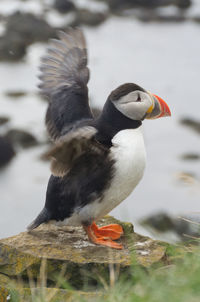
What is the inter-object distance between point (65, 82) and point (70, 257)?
169 centimetres

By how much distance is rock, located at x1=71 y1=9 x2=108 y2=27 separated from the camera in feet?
72.9

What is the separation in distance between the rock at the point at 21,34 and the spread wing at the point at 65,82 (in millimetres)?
12489

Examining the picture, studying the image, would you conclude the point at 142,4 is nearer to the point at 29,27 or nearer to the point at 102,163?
the point at 29,27

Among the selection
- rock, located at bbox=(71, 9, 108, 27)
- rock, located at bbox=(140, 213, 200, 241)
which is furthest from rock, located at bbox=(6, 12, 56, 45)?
rock, located at bbox=(140, 213, 200, 241)

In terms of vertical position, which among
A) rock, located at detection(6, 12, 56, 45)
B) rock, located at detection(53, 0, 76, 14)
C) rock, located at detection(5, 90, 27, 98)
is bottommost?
rock, located at detection(5, 90, 27, 98)

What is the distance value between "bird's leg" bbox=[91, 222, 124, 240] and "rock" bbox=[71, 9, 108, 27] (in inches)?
667

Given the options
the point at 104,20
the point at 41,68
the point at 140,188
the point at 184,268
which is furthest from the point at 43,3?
the point at 184,268

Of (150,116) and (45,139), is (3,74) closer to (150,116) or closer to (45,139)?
(45,139)

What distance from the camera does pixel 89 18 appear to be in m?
22.4

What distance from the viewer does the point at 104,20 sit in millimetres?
22656

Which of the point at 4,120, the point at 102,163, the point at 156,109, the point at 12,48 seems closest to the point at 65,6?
the point at 12,48

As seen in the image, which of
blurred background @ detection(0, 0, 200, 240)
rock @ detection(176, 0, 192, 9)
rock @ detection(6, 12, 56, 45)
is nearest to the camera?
blurred background @ detection(0, 0, 200, 240)

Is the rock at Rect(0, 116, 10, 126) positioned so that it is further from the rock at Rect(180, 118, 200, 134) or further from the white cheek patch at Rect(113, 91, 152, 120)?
the white cheek patch at Rect(113, 91, 152, 120)

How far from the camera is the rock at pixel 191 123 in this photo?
1405 cm
